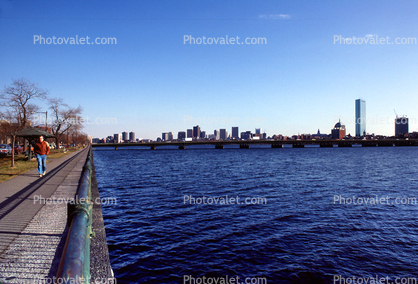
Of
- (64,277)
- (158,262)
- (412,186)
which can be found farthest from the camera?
(412,186)

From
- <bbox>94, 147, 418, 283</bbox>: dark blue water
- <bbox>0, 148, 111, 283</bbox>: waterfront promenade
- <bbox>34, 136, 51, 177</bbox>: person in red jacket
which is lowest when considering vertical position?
<bbox>94, 147, 418, 283</bbox>: dark blue water

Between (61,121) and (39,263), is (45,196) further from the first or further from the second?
(61,121)

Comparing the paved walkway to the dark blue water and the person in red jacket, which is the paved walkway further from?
the person in red jacket

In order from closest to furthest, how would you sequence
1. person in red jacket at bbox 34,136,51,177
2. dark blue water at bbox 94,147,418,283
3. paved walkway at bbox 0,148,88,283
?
paved walkway at bbox 0,148,88,283 → dark blue water at bbox 94,147,418,283 → person in red jacket at bbox 34,136,51,177

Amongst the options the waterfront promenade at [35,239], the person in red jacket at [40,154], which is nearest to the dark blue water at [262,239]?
the waterfront promenade at [35,239]

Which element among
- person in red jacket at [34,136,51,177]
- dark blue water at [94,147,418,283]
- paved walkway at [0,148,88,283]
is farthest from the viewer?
person in red jacket at [34,136,51,177]

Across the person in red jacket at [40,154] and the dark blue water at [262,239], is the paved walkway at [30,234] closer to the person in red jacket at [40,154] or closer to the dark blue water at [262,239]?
the dark blue water at [262,239]

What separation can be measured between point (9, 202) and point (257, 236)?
9.06 metres

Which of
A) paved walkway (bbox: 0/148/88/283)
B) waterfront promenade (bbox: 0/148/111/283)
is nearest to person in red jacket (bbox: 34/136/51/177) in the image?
paved walkway (bbox: 0/148/88/283)

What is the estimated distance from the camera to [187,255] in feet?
29.8

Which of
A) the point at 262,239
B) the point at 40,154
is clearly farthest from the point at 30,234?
the point at 40,154

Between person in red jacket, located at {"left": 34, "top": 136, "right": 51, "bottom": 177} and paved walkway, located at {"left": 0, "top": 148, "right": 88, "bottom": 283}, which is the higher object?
person in red jacket, located at {"left": 34, "top": 136, "right": 51, "bottom": 177}

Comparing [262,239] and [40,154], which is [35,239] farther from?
[40,154]

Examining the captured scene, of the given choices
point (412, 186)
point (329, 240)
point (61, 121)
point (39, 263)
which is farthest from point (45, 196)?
point (61, 121)
